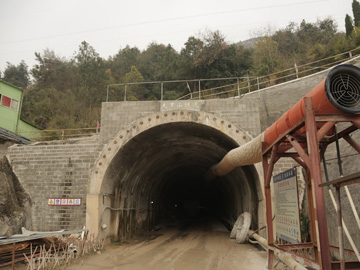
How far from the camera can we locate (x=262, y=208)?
36.8 feet

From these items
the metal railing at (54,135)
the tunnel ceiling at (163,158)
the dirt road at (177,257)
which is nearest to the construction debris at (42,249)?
the dirt road at (177,257)

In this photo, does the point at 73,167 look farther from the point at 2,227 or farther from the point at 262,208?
the point at 262,208

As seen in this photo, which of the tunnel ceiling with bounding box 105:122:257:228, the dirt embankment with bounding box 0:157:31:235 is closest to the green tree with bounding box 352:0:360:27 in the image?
the tunnel ceiling with bounding box 105:122:257:228

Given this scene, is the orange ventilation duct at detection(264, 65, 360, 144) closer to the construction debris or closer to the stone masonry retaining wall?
the construction debris

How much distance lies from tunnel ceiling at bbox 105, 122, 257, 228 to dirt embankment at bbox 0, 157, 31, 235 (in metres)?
4.86

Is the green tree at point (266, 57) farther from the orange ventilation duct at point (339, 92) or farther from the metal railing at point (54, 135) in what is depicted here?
the orange ventilation duct at point (339, 92)

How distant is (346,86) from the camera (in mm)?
4312

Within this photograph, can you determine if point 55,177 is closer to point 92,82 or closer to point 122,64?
point 92,82

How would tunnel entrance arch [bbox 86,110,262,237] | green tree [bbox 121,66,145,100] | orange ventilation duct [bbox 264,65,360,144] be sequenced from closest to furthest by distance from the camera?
orange ventilation duct [bbox 264,65,360,144]
tunnel entrance arch [bbox 86,110,262,237]
green tree [bbox 121,66,145,100]

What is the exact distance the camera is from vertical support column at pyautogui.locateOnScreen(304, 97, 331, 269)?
13.0ft

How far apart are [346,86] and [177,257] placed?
8.67 meters

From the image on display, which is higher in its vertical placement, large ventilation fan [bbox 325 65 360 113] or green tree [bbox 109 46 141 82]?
green tree [bbox 109 46 141 82]

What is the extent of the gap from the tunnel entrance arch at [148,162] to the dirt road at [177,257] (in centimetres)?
142

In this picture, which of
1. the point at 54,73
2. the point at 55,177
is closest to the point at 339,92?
the point at 55,177
